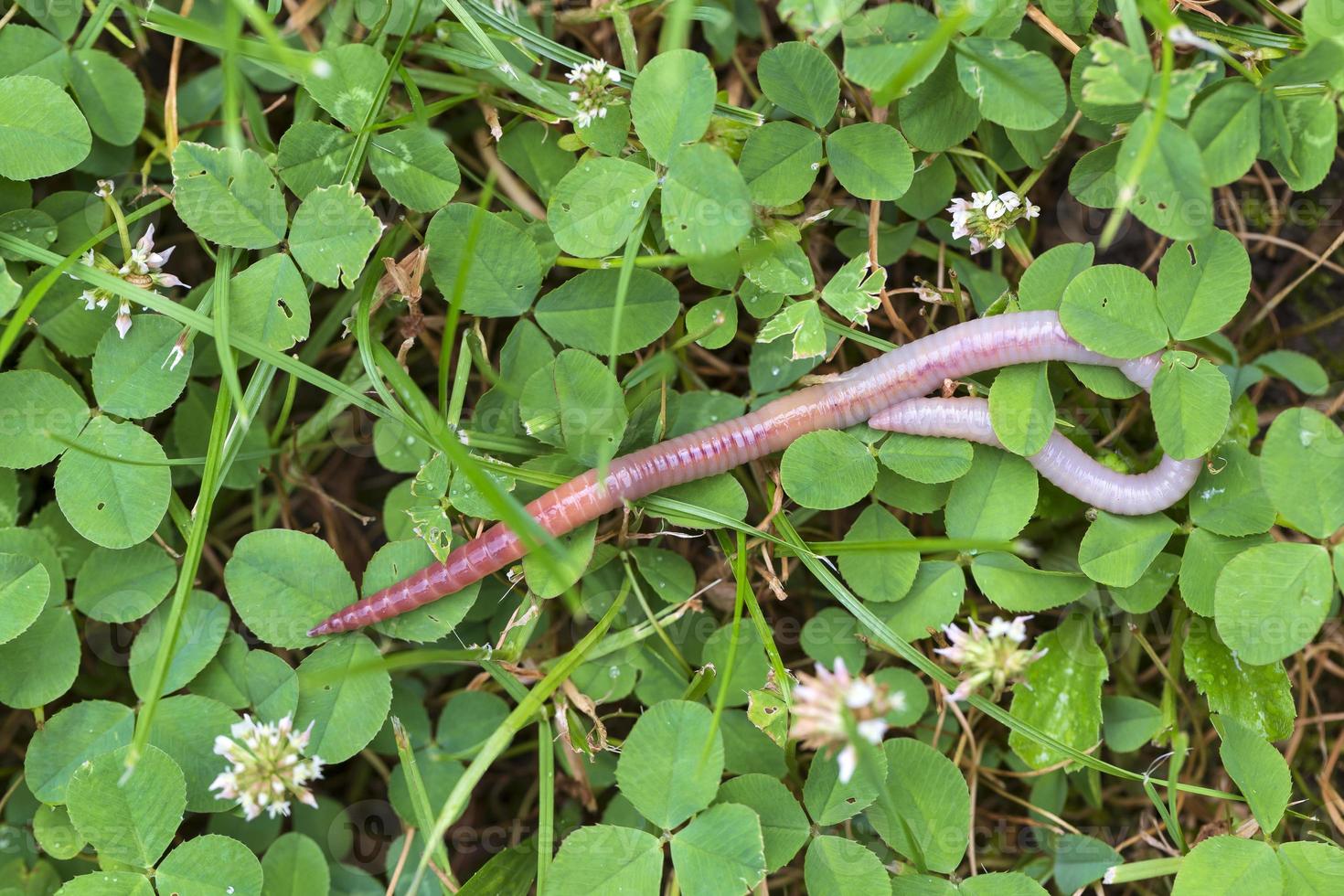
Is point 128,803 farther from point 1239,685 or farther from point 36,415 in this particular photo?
point 1239,685

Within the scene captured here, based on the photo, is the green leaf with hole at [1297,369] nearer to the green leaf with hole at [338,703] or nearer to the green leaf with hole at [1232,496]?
the green leaf with hole at [1232,496]

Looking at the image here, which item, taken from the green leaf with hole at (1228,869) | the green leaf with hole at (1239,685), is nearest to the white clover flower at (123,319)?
the green leaf with hole at (1239,685)

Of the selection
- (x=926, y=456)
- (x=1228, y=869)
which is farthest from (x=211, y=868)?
(x=1228, y=869)

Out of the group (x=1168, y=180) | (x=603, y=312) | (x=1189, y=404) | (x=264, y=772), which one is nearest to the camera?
(x=264, y=772)

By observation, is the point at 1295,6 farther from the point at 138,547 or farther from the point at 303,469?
the point at 138,547

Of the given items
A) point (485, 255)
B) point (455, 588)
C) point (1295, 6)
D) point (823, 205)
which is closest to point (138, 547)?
point (455, 588)

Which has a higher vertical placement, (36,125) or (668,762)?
(36,125)

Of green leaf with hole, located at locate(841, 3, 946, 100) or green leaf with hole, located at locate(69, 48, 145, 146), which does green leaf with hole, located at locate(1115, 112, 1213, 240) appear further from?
green leaf with hole, located at locate(69, 48, 145, 146)
